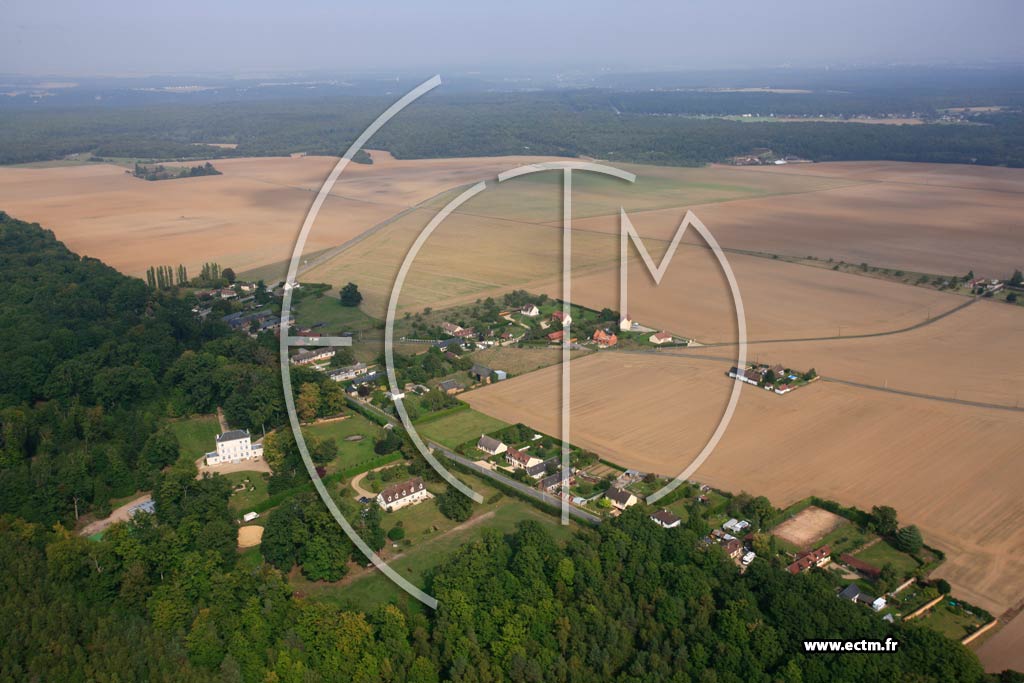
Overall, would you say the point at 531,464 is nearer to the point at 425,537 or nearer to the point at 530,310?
the point at 425,537

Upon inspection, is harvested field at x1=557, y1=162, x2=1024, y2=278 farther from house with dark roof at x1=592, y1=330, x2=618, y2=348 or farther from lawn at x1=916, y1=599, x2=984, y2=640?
lawn at x1=916, y1=599, x2=984, y2=640

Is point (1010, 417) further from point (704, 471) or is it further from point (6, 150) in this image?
point (6, 150)

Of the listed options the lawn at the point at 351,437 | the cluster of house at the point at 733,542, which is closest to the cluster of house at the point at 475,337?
the lawn at the point at 351,437

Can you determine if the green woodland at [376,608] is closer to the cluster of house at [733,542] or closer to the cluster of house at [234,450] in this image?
the cluster of house at [733,542]

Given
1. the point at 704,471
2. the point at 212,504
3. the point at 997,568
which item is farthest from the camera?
the point at 704,471

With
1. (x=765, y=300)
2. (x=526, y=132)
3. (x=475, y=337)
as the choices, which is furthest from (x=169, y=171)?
(x=765, y=300)

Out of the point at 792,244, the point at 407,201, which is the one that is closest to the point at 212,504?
the point at 792,244

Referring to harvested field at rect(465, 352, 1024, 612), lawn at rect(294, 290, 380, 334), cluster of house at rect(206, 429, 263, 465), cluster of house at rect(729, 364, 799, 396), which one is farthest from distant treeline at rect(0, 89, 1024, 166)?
cluster of house at rect(206, 429, 263, 465)
